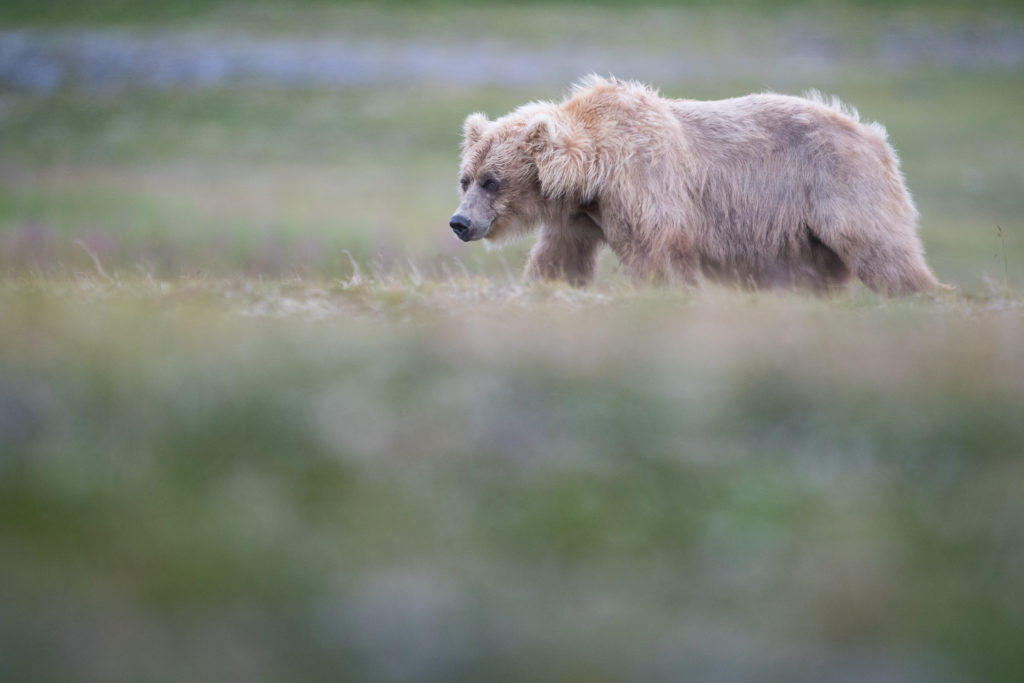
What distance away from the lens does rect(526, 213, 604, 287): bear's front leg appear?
1135 centimetres

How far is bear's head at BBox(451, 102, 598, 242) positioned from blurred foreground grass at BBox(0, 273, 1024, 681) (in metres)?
3.22

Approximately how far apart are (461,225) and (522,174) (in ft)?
2.57

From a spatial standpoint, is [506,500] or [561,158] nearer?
[506,500]

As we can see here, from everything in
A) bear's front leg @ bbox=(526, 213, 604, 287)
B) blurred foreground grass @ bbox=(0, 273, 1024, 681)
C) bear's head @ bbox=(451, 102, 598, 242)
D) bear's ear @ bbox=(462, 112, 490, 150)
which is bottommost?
blurred foreground grass @ bbox=(0, 273, 1024, 681)

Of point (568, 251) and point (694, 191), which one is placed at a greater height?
point (694, 191)

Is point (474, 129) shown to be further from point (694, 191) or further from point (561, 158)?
point (694, 191)

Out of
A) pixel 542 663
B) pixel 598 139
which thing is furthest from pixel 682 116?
pixel 542 663

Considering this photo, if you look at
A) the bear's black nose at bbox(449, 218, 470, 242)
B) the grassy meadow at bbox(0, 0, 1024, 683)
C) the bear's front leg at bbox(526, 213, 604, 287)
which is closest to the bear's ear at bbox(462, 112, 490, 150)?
the bear's black nose at bbox(449, 218, 470, 242)

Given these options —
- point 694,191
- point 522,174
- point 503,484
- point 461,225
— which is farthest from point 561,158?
point 503,484

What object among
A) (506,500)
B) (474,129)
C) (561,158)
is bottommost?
(506,500)

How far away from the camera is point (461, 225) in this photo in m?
10.8

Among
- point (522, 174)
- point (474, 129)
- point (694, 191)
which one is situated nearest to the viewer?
point (522, 174)

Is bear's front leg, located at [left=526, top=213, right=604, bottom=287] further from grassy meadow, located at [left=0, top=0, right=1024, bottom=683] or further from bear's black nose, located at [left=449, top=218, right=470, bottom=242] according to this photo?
grassy meadow, located at [left=0, top=0, right=1024, bottom=683]

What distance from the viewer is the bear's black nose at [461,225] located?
10.8 metres
